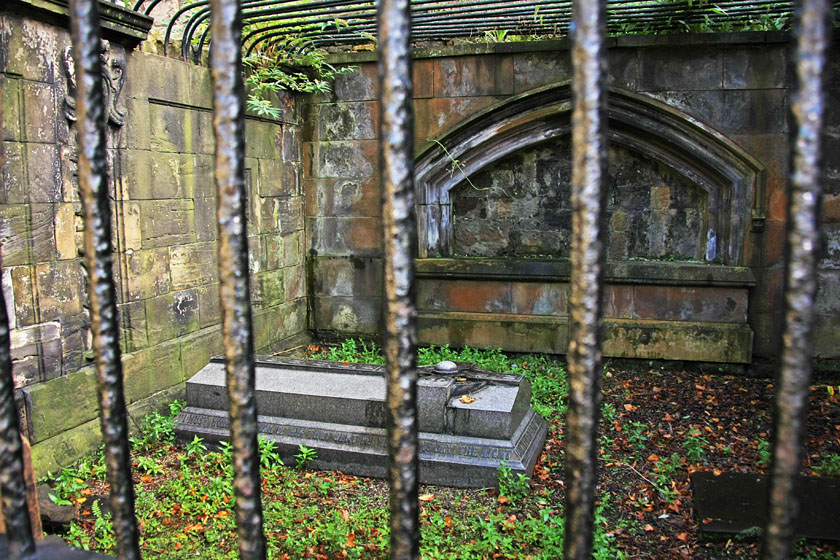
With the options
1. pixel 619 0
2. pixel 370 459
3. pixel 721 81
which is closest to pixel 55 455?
pixel 370 459

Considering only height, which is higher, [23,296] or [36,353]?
[23,296]

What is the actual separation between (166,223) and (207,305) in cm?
89

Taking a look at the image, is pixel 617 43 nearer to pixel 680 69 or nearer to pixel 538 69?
pixel 680 69

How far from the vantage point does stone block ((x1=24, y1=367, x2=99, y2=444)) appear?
13.4 ft

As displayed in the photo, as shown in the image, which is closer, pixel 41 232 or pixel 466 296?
pixel 41 232

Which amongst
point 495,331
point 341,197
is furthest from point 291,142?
point 495,331

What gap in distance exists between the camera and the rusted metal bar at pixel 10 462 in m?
1.11

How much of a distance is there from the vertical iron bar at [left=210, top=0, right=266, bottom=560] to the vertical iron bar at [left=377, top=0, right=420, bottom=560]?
0.77 feet

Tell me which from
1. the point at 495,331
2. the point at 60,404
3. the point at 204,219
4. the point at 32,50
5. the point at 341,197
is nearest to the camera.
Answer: the point at 32,50

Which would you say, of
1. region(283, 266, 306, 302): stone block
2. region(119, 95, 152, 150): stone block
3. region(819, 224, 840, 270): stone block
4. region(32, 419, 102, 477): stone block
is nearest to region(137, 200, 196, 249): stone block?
region(119, 95, 152, 150): stone block

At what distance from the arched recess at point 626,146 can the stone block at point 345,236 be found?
0.55 m

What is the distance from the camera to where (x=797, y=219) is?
0.82 m

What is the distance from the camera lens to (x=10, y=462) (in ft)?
3.68

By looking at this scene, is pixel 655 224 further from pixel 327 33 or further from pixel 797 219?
pixel 797 219
